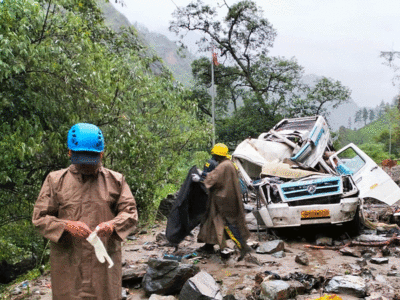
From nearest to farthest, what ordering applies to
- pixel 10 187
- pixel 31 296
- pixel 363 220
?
pixel 31 296, pixel 10 187, pixel 363 220

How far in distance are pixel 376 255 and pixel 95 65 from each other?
18.9ft

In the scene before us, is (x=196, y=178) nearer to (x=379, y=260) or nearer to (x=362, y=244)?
(x=379, y=260)

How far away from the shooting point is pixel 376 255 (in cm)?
630

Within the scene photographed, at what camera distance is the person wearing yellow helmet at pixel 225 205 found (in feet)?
19.0

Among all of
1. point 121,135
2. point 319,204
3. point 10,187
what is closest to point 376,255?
point 319,204

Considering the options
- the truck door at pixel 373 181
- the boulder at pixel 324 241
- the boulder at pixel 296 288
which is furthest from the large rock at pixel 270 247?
the truck door at pixel 373 181

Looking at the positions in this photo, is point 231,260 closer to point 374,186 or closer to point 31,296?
point 31,296

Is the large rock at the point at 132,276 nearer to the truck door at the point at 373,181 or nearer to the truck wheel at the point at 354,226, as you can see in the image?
the truck wheel at the point at 354,226

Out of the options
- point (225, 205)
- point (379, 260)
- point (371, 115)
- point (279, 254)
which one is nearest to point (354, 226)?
point (379, 260)

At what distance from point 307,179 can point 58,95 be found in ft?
16.2

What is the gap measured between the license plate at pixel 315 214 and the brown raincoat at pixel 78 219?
16.9 ft

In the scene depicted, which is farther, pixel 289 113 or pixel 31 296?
pixel 289 113

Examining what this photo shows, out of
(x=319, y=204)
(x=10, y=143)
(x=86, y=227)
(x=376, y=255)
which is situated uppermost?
(x=10, y=143)

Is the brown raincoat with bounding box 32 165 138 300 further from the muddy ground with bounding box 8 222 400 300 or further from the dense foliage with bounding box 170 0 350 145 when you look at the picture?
the dense foliage with bounding box 170 0 350 145
